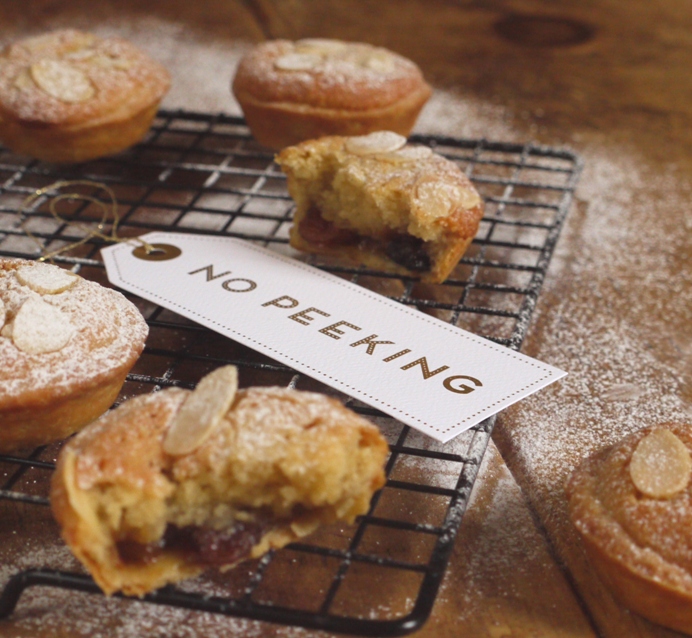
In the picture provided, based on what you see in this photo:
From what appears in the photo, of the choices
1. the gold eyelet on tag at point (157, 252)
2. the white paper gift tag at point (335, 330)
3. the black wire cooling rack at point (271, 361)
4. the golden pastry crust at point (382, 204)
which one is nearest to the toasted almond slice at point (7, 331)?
the black wire cooling rack at point (271, 361)

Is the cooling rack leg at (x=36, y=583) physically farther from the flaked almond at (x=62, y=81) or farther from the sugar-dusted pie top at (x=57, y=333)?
the flaked almond at (x=62, y=81)

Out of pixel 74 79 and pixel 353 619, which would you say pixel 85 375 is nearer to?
pixel 353 619

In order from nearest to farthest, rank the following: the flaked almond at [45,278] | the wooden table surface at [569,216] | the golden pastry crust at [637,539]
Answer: the golden pastry crust at [637,539]
the wooden table surface at [569,216]
the flaked almond at [45,278]

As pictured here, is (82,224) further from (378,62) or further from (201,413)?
(201,413)

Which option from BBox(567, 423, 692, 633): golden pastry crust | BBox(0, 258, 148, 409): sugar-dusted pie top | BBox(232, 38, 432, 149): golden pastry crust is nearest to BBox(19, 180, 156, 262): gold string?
BBox(0, 258, 148, 409): sugar-dusted pie top

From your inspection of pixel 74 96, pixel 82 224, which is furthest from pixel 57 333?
pixel 74 96
